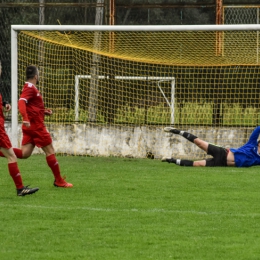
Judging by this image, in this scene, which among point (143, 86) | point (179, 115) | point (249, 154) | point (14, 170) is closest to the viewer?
point (14, 170)

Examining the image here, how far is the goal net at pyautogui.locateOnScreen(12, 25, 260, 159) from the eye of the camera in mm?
15734

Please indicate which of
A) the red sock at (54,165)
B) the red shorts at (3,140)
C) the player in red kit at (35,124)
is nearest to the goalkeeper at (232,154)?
the player in red kit at (35,124)

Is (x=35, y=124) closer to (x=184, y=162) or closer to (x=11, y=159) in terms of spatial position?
(x=11, y=159)

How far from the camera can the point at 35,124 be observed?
11062 mm

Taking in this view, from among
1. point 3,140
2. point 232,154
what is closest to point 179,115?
point 232,154

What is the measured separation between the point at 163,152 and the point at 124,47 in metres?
2.32

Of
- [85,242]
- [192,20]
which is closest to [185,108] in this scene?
[192,20]

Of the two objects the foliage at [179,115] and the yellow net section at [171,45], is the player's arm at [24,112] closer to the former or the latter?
the yellow net section at [171,45]

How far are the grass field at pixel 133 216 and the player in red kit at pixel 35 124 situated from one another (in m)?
0.29

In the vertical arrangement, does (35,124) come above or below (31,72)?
below

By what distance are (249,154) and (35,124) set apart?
4.35 metres

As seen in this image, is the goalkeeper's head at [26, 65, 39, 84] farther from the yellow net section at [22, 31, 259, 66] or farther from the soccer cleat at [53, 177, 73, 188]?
the yellow net section at [22, 31, 259, 66]

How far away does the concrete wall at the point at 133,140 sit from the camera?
15633 mm

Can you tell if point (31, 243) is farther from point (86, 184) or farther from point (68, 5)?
point (68, 5)
